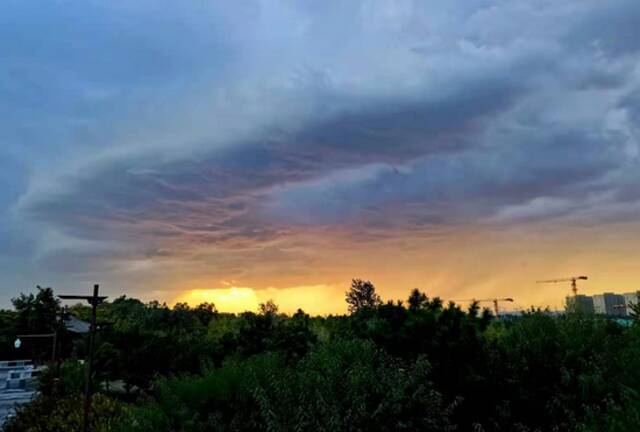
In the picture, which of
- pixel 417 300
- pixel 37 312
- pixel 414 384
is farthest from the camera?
pixel 37 312

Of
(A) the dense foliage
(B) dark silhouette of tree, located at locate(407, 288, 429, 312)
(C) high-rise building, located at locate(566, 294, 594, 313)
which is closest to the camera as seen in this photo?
(A) the dense foliage

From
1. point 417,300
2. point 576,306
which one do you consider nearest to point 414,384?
point 417,300

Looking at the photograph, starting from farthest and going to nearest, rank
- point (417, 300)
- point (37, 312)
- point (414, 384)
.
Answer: point (37, 312) → point (417, 300) → point (414, 384)

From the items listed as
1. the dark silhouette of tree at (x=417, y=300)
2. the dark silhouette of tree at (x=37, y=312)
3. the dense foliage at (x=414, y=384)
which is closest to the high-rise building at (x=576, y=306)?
the dense foliage at (x=414, y=384)

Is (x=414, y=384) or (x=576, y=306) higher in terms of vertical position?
(x=576, y=306)

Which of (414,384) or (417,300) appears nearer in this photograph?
(414,384)

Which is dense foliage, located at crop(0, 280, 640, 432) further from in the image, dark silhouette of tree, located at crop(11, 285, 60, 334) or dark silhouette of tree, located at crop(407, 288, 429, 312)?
dark silhouette of tree, located at crop(11, 285, 60, 334)

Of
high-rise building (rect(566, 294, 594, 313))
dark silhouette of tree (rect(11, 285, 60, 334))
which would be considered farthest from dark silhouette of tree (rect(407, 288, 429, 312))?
dark silhouette of tree (rect(11, 285, 60, 334))

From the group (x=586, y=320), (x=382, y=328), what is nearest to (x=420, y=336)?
(x=382, y=328)

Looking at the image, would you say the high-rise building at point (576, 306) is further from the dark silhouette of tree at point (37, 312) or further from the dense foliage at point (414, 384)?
the dark silhouette of tree at point (37, 312)

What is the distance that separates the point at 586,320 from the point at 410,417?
9.11 metres

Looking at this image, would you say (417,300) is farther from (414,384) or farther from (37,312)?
(37,312)

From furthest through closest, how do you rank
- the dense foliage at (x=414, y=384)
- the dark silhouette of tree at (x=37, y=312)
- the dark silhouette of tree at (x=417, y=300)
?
the dark silhouette of tree at (x=37, y=312), the dark silhouette of tree at (x=417, y=300), the dense foliage at (x=414, y=384)

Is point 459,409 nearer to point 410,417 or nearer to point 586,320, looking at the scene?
point 410,417
